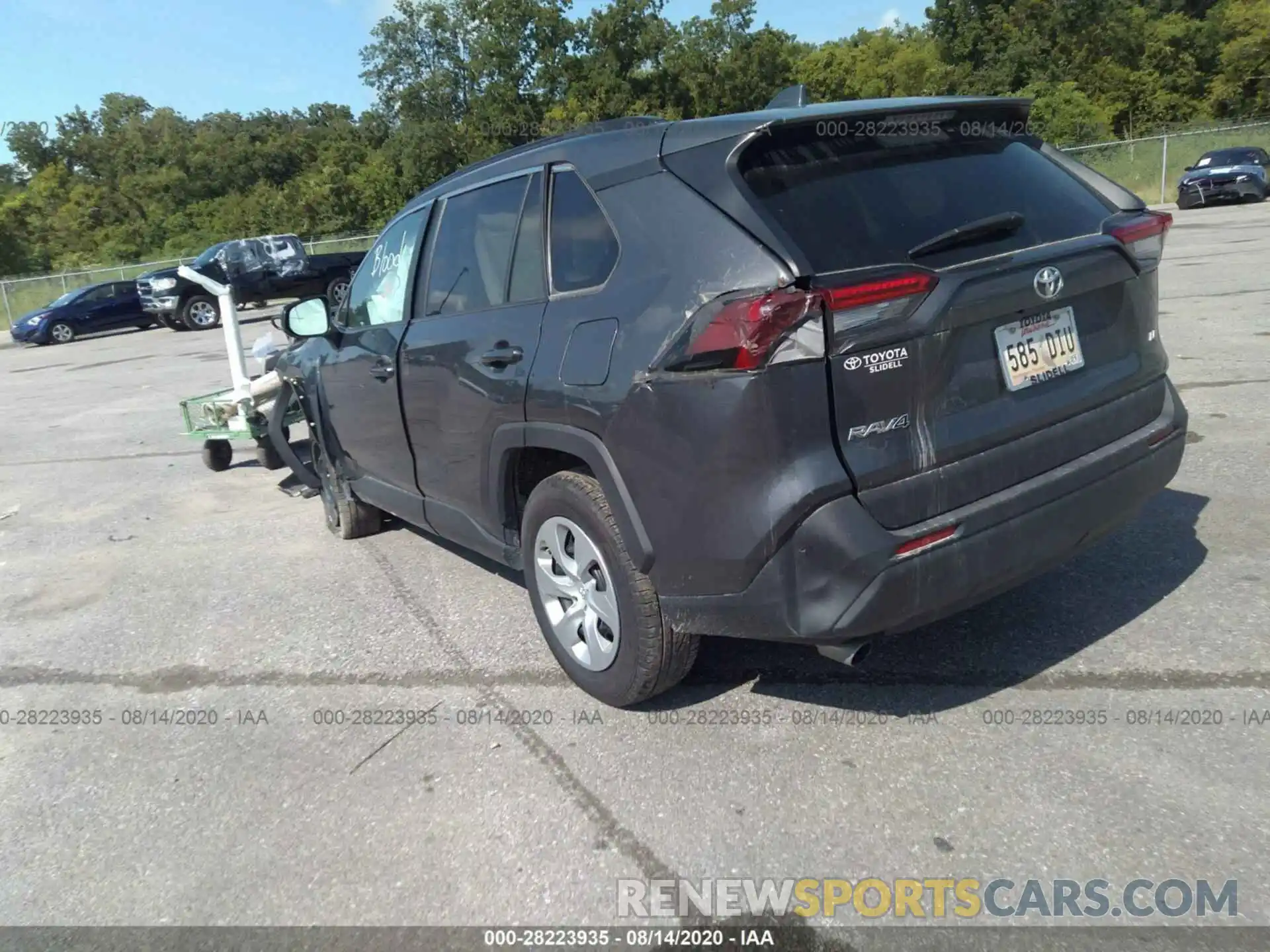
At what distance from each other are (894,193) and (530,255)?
1.36 metres

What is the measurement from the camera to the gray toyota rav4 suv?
110 inches

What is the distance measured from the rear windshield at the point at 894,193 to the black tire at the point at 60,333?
1110 inches

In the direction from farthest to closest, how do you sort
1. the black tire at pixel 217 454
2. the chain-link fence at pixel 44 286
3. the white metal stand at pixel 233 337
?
the chain-link fence at pixel 44 286, the black tire at pixel 217 454, the white metal stand at pixel 233 337

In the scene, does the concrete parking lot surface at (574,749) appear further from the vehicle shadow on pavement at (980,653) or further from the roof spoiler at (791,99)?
the roof spoiler at (791,99)

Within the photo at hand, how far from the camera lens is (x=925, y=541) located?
289 cm

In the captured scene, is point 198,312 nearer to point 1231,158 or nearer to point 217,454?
point 217,454

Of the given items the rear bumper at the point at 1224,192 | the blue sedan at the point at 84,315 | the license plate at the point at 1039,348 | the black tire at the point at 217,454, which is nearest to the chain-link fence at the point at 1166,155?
the rear bumper at the point at 1224,192

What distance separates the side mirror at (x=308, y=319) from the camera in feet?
17.9

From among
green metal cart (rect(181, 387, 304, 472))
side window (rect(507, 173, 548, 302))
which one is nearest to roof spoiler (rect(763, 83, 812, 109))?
side window (rect(507, 173, 548, 302))

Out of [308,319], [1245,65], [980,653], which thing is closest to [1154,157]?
[1245,65]

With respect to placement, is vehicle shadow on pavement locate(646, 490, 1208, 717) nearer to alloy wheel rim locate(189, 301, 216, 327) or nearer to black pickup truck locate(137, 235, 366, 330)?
black pickup truck locate(137, 235, 366, 330)

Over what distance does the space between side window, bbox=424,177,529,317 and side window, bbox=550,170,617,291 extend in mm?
299

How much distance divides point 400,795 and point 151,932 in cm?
79

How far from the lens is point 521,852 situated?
2.94 m
